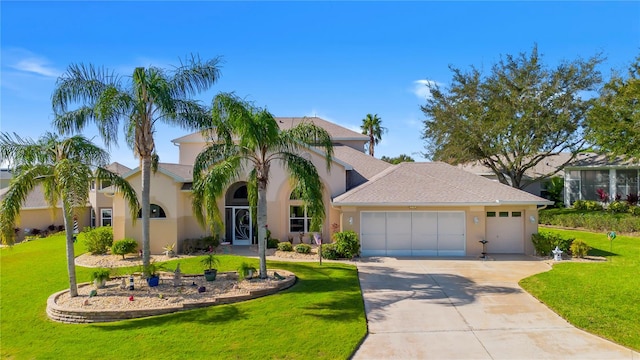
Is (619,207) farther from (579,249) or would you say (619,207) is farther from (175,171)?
(175,171)

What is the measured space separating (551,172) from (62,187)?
4134cm

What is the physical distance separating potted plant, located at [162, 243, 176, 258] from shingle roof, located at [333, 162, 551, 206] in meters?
9.10

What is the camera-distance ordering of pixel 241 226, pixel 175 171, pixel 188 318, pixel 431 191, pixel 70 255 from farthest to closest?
pixel 241 226
pixel 175 171
pixel 431 191
pixel 70 255
pixel 188 318

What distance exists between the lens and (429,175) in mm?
22406

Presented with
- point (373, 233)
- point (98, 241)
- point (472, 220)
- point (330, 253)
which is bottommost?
point (330, 253)

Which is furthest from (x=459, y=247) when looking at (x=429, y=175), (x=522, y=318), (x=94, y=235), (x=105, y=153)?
(x=94, y=235)

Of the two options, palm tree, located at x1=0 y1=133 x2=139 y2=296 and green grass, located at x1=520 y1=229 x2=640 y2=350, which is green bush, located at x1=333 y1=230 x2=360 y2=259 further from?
palm tree, located at x1=0 y1=133 x2=139 y2=296

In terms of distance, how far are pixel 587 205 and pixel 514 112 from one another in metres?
10.4

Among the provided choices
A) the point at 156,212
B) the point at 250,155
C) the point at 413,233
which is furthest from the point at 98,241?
the point at 413,233

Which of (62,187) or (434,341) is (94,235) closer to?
(62,187)

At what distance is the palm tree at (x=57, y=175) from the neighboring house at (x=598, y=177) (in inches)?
1467

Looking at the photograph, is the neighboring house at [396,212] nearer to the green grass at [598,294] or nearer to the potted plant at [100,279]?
the green grass at [598,294]

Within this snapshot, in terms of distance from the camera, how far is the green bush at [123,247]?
754 inches

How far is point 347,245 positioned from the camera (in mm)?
19016
